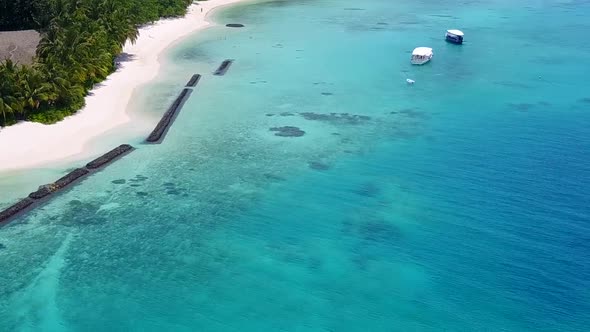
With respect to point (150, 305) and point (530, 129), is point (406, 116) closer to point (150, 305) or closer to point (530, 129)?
point (530, 129)

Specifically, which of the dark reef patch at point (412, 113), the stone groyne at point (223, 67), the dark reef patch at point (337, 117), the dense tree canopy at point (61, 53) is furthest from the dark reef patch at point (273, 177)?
the stone groyne at point (223, 67)

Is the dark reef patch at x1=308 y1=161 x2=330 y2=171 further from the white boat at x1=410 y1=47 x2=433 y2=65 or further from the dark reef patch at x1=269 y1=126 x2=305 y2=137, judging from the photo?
the white boat at x1=410 y1=47 x2=433 y2=65

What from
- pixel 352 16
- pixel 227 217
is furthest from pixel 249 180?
pixel 352 16

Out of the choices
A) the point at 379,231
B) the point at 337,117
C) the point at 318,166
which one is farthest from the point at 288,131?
the point at 379,231

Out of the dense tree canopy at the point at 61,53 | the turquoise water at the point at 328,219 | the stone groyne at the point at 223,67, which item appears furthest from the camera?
the stone groyne at the point at 223,67

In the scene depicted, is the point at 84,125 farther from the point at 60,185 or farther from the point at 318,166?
the point at 318,166

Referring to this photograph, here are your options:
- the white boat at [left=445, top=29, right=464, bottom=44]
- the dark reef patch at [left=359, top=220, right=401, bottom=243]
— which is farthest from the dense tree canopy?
the white boat at [left=445, top=29, right=464, bottom=44]

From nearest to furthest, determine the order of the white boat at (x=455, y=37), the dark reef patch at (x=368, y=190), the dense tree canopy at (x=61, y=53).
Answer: the dark reef patch at (x=368, y=190), the dense tree canopy at (x=61, y=53), the white boat at (x=455, y=37)

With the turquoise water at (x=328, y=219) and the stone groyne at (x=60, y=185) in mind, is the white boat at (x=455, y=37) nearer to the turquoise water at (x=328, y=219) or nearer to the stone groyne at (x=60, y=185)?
the turquoise water at (x=328, y=219)
